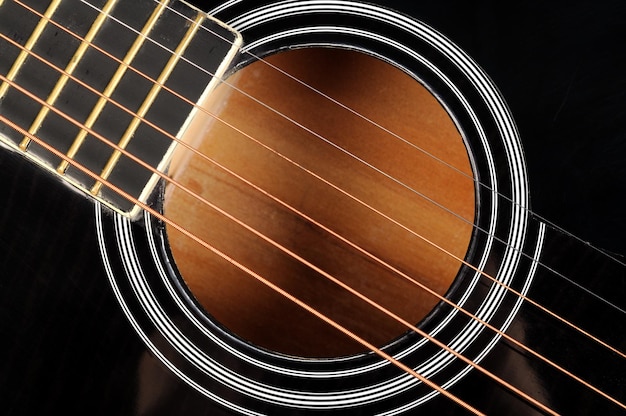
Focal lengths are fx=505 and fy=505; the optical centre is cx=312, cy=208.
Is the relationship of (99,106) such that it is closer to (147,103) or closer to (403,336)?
(147,103)

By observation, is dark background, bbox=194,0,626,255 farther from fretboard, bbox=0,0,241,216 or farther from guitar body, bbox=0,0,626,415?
fretboard, bbox=0,0,241,216

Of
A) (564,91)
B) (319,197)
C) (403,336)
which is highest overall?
(564,91)

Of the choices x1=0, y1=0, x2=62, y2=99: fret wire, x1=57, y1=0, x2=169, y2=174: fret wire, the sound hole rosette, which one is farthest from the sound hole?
x1=0, y1=0, x2=62, y2=99: fret wire

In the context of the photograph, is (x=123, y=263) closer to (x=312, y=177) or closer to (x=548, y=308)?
(x=312, y=177)

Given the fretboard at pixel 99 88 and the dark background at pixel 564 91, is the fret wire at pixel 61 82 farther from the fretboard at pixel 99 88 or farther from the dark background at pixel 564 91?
the dark background at pixel 564 91

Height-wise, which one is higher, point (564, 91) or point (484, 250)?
point (564, 91)

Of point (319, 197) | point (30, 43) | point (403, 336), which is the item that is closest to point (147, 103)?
point (30, 43)
